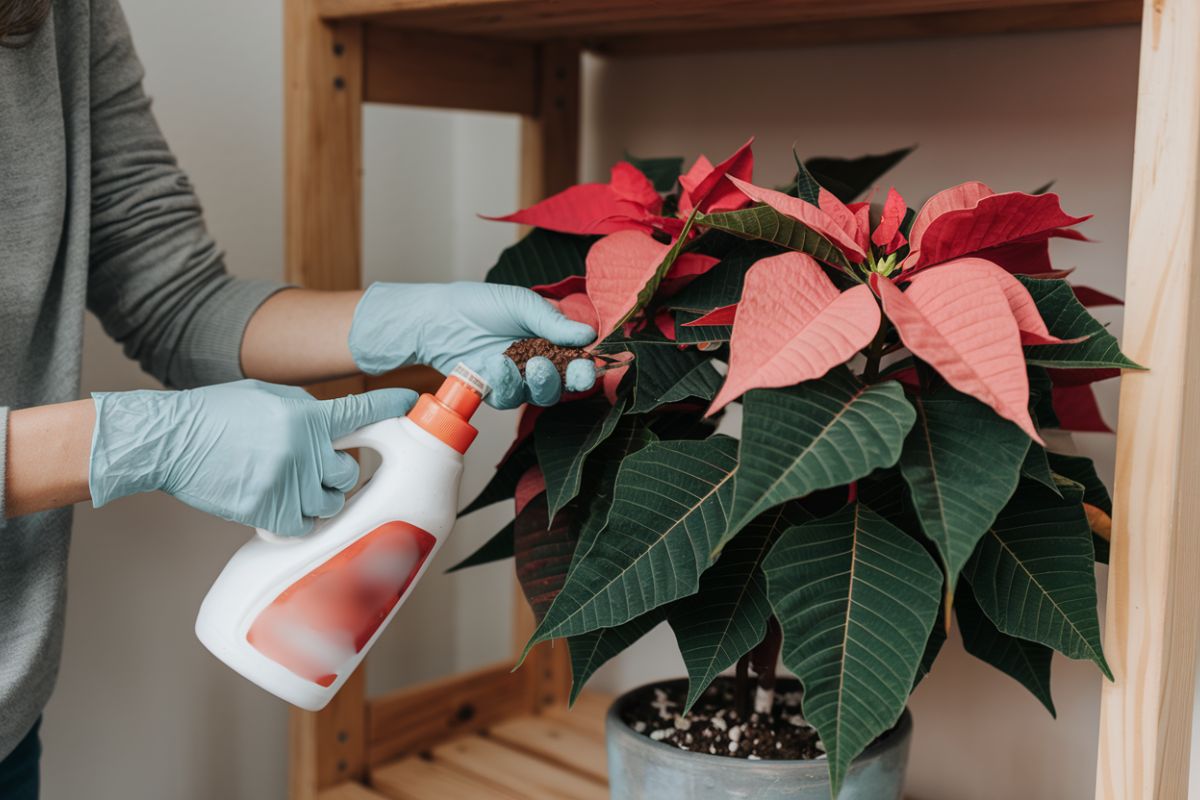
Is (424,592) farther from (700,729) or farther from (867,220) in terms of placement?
(867,220)

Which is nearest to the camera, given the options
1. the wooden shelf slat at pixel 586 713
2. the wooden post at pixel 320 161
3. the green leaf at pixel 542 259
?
the green leaf at pixel 542 259

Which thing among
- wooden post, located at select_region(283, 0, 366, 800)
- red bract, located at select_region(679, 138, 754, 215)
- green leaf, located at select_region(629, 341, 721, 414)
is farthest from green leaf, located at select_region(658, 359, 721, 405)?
wooden post, located at select_region(283, 0, 366, 800)

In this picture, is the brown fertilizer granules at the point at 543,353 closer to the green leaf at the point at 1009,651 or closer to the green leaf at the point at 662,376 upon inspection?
the green leaf at the point at 662,376

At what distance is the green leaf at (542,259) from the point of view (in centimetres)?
84

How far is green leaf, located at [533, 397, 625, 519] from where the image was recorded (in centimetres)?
68

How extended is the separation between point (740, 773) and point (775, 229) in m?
0.35

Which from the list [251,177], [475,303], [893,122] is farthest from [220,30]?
[893,122]

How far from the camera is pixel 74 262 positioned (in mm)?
836

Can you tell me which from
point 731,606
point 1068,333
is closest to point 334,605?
point 731,606

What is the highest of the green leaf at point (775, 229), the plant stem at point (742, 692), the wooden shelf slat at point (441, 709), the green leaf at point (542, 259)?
the green leaf at point (775, 229)

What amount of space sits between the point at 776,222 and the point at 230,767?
39.7 inches

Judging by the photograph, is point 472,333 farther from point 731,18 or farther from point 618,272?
point 731,18

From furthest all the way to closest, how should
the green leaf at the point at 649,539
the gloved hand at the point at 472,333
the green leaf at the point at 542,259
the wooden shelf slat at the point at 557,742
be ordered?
1. the wooden shelf slat at the point at 557,742
2. the green leaf at the point at 542,259
3. the gloved hand at the point at 472,333
4. the green leaf at the point at 649,539

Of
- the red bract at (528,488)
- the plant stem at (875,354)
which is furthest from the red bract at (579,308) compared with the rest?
the plant stem at (875,354)
